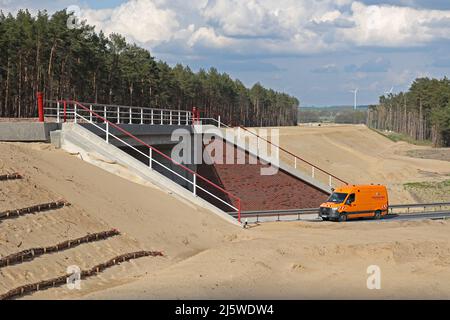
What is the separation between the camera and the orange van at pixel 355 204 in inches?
1233

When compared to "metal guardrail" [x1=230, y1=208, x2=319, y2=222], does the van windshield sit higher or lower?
higher

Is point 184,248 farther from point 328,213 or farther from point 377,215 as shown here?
point 377,215

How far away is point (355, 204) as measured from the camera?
32.2m

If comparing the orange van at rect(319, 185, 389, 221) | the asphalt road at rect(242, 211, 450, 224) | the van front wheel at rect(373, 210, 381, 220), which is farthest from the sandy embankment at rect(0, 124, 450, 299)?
the van front wheel at rect(373, 210, 381, 220)

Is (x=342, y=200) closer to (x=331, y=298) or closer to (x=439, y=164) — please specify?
(x=331, y=298)

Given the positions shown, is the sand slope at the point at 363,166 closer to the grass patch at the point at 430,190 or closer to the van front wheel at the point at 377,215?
the grass patch at the point at 430,190

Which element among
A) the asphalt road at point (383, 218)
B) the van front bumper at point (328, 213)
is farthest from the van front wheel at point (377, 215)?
the van front bumper at point (328, 213)

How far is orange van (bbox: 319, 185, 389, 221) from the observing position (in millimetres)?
31328

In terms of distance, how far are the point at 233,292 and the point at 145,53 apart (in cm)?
8036

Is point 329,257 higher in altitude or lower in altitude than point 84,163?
lower

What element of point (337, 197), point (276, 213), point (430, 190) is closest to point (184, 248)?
point (276, 213)

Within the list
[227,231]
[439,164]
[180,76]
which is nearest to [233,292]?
[227,231]

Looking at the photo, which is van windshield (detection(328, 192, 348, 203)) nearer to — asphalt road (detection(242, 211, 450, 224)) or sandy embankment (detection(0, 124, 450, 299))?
asphalt road (detection(242, 211, 450, 224))
